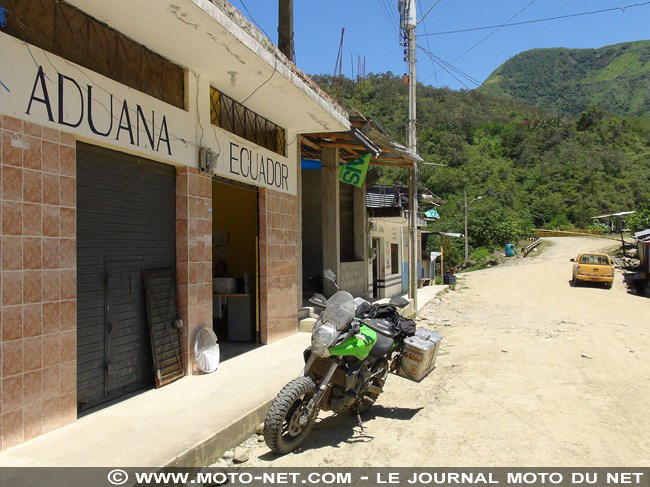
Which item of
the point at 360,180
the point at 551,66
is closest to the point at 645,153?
the point at 360,180

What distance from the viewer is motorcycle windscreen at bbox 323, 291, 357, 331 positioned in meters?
4.37

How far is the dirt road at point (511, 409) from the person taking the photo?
436cm

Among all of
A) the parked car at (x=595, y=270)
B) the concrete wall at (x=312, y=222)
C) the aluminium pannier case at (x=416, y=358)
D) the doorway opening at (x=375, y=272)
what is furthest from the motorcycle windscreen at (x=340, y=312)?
the parked car at (x=595, y=270)

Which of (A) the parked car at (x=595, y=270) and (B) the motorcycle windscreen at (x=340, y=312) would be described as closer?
(B) the motorcycle windscreen at (x=340, y=312)

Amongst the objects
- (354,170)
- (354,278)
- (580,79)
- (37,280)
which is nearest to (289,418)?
(37,280)

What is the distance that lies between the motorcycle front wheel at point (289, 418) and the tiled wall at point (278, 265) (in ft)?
13.7

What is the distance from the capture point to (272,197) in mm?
8711

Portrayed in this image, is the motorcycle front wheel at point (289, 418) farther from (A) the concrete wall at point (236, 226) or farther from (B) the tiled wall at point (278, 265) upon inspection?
(A) the concrete wall at point (236, 226)

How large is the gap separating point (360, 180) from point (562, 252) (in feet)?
108

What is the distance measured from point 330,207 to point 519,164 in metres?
65.8

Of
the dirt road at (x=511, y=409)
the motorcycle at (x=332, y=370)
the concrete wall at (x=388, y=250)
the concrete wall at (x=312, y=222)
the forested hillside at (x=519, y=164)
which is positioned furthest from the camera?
the forested hillside at (x=519, y=164)

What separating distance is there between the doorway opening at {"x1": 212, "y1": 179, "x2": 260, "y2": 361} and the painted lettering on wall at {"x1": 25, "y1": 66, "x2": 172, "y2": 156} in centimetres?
229

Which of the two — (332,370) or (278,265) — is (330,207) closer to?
(278,265)

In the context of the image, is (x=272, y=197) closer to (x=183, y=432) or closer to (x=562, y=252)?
(x=183, y=432)
